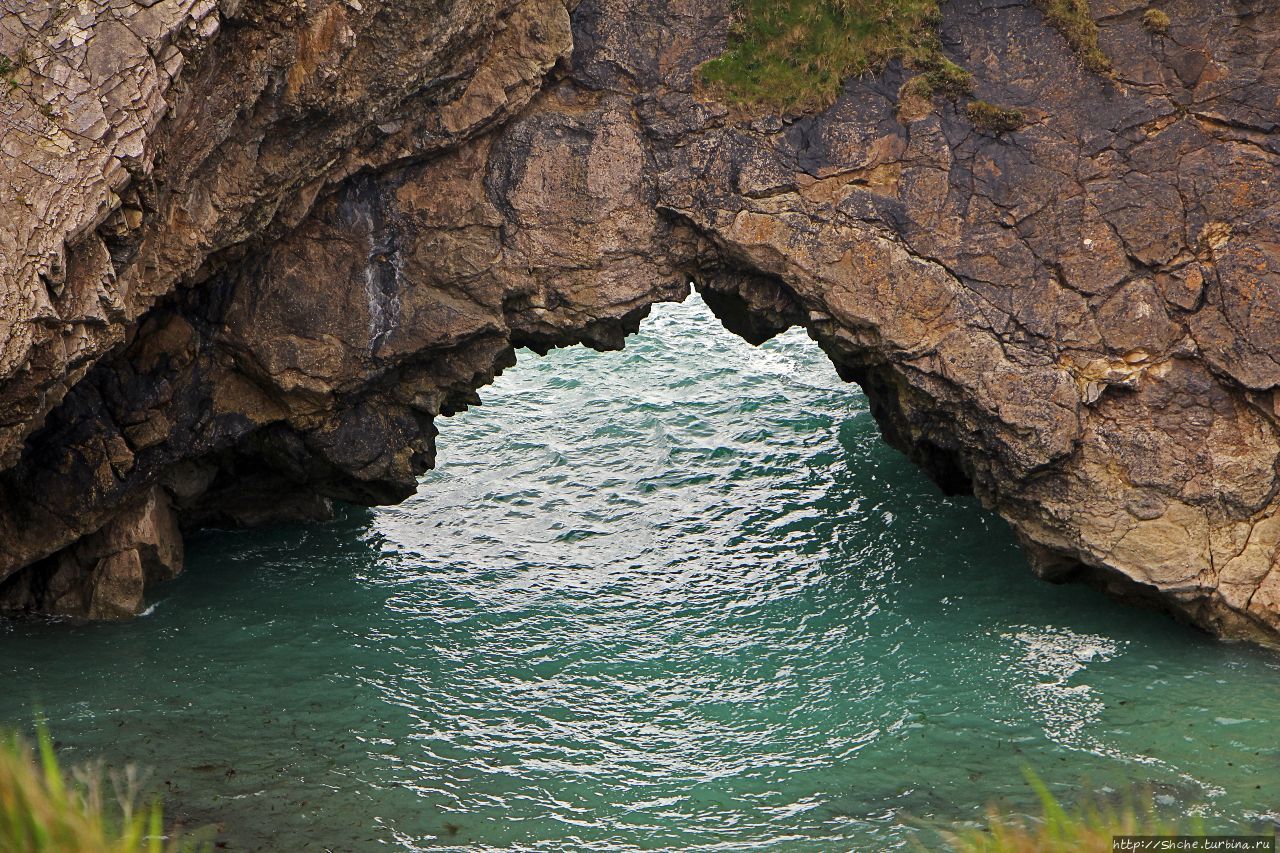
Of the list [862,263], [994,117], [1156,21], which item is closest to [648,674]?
[862,263]

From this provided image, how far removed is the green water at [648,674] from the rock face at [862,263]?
1666 millimetres

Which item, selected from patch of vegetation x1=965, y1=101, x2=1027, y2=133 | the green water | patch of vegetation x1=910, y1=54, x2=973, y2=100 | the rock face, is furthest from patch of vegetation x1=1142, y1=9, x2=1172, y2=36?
the green water

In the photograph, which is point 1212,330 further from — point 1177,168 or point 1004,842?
point 1004,842

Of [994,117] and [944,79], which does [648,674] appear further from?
[944,79]

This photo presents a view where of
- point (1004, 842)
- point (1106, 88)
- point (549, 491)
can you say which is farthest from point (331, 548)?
point (1004, 842)

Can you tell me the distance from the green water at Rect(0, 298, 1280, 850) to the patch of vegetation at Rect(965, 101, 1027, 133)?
647 cm

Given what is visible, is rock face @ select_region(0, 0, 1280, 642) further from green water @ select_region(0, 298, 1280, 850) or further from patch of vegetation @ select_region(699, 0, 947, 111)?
green water @ select_region(0, 298, 1280, 850)

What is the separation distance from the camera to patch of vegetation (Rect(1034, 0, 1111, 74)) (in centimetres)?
1628

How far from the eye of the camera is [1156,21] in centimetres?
1616

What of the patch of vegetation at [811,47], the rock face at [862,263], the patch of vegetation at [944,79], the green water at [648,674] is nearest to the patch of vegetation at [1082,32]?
the rock face at [862,263]

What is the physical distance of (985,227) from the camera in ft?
54.0

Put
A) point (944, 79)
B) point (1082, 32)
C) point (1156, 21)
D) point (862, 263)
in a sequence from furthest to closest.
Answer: point (944, 79), point (862, 263), point (1082, 32), point (1156, 21)

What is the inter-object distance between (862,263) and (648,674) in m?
6.15

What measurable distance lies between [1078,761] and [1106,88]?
864cm
